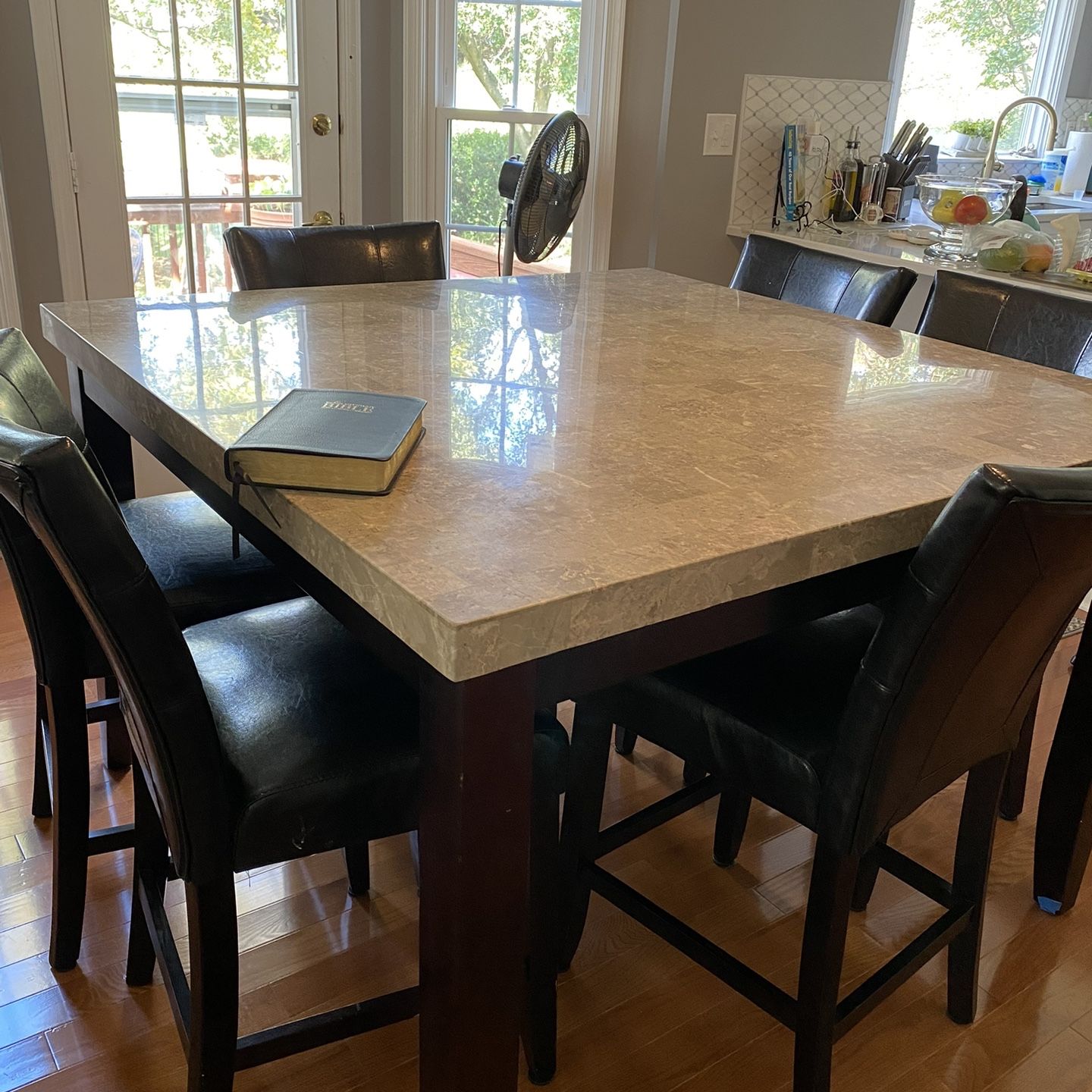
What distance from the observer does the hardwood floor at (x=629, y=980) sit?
4.75 ft

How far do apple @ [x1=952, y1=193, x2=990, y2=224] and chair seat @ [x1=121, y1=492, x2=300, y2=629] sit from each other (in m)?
2.45

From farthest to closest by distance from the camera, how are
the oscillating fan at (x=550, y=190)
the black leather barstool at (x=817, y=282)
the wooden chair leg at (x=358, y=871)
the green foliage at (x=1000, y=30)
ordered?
the green foliage at (x=1000, y=30)
the oscillating fan at (x=550, y=190)
the black leather barstool at (x=817, y=282)
the wooden chair leg at (x=358, y=871)

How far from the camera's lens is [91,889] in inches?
69.1

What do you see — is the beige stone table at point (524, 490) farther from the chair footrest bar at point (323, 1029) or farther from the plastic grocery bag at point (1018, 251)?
the plastic grocery bag at point (1018, 251)

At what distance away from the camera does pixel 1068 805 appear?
172 centimetres

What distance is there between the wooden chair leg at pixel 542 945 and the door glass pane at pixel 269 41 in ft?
9.08

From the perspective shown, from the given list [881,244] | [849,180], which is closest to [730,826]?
[881,244]

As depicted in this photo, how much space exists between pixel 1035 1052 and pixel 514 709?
3.73 ft

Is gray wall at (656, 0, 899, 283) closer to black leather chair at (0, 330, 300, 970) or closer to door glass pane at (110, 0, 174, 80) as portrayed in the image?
door glass pane at (110, 0, 174, 80)

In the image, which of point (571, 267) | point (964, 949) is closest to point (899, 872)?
A: point (964, 949)

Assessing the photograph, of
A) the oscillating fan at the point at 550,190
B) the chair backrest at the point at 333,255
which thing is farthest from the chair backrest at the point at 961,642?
the oscillating fan at the point at 550,190

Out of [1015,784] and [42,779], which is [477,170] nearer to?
[42,779]

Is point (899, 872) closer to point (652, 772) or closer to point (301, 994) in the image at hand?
point (652, 772)

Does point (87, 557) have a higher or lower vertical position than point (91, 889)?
higher
